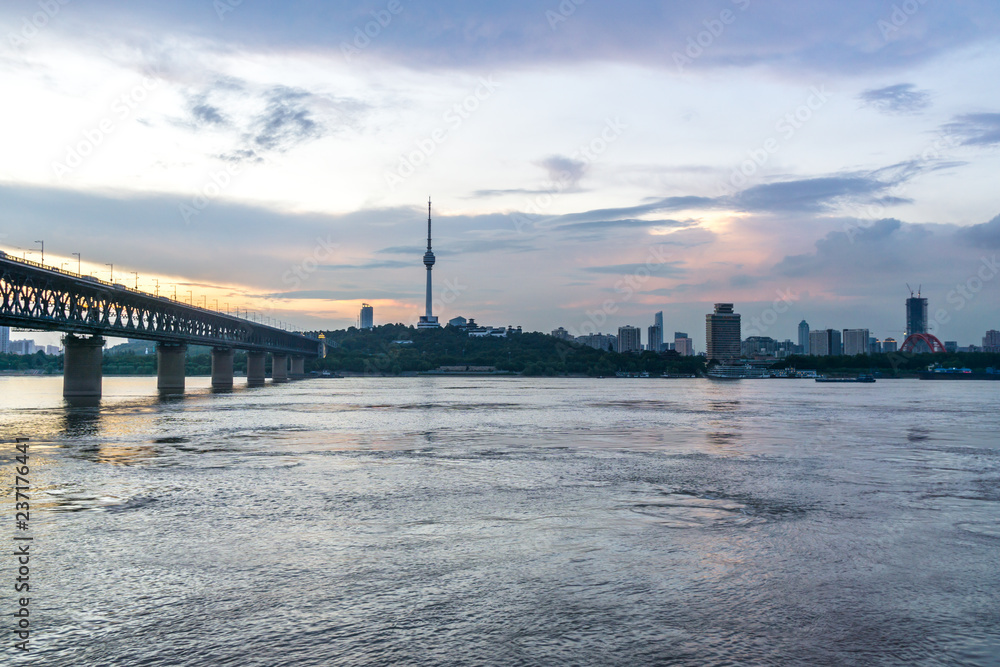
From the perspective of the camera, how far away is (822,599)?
15.7 meters

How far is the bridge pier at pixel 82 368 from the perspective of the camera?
104 metres

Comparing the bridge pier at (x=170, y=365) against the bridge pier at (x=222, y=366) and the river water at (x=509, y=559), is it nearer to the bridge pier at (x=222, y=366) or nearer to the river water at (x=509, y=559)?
the bridge pier at (x=222, y=366)

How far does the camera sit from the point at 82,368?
106 metres

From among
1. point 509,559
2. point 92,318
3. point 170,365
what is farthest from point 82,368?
point 509,559

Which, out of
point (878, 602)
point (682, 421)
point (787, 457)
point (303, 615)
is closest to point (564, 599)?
point (303, 615)

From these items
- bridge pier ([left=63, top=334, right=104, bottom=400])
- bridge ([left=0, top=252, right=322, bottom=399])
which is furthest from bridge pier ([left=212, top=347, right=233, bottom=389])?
bridge pier ([left=63, top=334, right=104, bottom=400])

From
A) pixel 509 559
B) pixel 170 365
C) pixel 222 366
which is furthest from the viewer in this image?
pixel 222 366

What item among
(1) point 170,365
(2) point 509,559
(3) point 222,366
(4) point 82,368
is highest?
(1) point 170,365

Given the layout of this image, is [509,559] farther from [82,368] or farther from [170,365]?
[170,365]

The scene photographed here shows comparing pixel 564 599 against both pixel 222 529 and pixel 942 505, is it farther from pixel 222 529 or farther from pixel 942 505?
pixel 942 505

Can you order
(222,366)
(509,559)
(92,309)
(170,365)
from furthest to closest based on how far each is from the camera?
1. (222,366)
2. (170,365)
3. (92,309)
4. (509,559)

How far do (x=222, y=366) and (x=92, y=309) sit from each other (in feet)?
226

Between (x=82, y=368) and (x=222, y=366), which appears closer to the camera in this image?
(x=82, y=368)

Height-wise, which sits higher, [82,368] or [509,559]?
[82,368]
